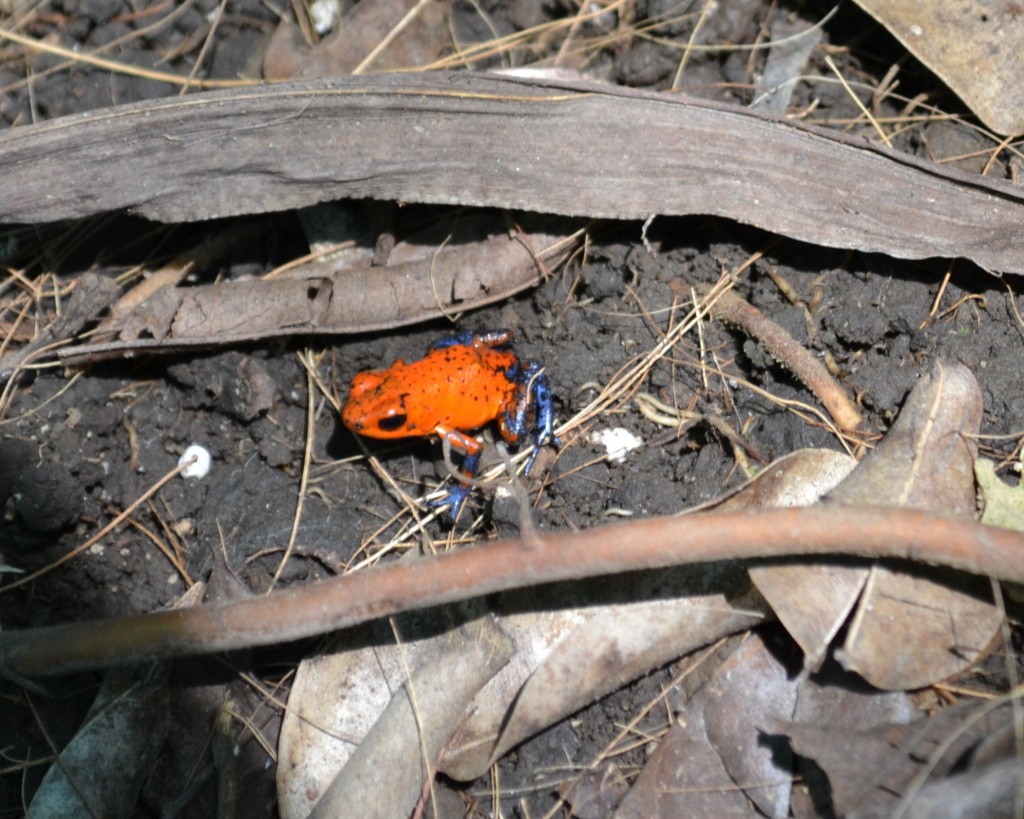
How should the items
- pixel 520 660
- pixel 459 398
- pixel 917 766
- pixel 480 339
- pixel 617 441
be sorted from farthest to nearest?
pixel 480 339 → pixel 459 398 → pixel 617 441 → pixel 520 660 → pixel 917 766

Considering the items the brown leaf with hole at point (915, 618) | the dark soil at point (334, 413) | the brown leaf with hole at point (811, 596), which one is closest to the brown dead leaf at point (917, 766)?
the brown leaf with hole at point (915, 618)

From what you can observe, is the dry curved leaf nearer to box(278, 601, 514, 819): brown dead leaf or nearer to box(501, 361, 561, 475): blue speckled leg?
box(501, 361, 561, 475): blue speckled leg

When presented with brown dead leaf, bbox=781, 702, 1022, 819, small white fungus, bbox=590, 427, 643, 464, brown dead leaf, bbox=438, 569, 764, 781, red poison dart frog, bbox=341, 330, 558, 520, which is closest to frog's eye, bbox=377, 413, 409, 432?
red poison dart frog, bbox=341, 330, 558, 520

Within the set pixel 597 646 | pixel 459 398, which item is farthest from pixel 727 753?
pixel 459 398

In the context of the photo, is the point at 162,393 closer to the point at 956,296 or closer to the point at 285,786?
the point at 285,786

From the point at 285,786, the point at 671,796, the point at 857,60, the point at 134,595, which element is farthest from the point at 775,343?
the point at 134,595

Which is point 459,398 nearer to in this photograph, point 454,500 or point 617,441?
point 454,500
